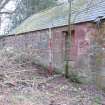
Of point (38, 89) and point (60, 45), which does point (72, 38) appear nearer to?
point (60, 45)

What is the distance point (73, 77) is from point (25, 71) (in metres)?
2.38

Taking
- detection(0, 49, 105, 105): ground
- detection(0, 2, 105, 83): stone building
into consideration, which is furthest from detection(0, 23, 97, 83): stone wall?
detection(0, 49, 105, 105): ground

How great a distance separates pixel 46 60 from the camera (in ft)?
49.6

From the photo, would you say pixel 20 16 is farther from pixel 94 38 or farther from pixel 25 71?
pixel 94 38

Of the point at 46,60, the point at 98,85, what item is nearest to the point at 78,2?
the point at 46,60

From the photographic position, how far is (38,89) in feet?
34.5

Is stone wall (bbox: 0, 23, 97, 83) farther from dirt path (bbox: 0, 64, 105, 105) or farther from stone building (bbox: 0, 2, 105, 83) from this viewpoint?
dirt path (bbox: 0, 64, 105, 105)

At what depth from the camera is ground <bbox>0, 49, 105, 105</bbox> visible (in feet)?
29.3

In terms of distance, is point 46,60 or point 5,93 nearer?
point 5,93

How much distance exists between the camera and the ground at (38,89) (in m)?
8.93

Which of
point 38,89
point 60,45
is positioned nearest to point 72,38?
point 60,45

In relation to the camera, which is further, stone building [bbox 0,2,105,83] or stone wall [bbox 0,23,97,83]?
stone wall [bbox 0,23,97,83]

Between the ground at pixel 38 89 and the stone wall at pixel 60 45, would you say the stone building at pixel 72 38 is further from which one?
the ground at pixel 38 89

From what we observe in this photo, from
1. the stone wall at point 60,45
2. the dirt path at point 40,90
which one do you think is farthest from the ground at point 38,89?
the stone wall at point 60,45
